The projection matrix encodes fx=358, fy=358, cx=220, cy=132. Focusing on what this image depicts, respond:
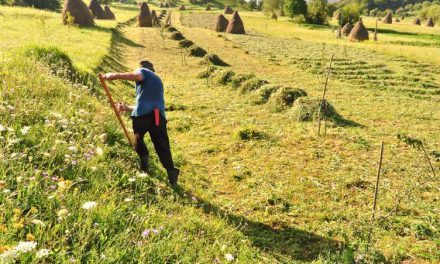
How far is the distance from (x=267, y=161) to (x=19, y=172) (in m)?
5.86

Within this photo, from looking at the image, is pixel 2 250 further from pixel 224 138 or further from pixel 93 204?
pixel 224 138

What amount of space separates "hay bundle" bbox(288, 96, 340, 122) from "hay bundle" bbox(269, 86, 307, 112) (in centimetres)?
53

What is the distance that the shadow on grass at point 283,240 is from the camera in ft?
18.0

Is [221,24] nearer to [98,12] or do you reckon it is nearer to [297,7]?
[98,12]

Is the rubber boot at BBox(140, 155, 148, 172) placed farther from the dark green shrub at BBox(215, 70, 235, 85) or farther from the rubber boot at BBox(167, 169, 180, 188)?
the dark green shrub at BBox(215, 70, 235, 85)

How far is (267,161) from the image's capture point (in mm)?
8922

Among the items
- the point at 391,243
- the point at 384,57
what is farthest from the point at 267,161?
the point at 384,57

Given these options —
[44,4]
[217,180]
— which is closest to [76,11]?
[217,180]

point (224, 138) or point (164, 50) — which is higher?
point (164, 50)

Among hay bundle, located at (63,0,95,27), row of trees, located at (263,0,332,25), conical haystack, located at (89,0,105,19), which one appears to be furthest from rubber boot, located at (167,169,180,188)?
row of trees, located at (263,0,332,25)

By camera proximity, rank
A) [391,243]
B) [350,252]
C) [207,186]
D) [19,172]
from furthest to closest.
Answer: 1. [207,186]
2. [391,243]
3. [350,252]
4. [19,172]

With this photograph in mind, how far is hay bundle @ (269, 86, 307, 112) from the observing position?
42.7ft

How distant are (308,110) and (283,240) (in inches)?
273

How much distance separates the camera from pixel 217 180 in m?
7.84
